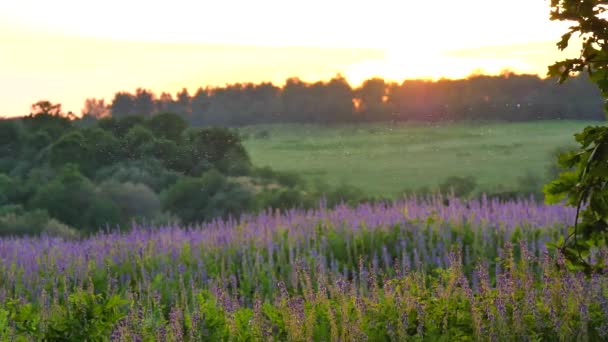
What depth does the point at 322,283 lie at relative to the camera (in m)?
6.05

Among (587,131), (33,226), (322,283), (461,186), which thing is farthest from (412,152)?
(587,131)

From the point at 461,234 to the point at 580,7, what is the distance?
6130 mm

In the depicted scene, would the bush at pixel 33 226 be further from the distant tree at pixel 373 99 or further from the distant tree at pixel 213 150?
the distant tree at pixel 373 99

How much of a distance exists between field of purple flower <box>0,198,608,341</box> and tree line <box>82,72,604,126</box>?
17.0m

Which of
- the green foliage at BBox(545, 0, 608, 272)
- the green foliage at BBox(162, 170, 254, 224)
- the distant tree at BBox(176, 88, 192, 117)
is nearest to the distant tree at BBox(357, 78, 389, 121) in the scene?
the distant tree at BBox(176, 88, 192, 117)

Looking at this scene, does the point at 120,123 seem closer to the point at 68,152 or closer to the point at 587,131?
the point at 68,152

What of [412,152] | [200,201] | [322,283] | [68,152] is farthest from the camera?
[412,152]

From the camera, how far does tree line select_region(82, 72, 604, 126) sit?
1137 inches

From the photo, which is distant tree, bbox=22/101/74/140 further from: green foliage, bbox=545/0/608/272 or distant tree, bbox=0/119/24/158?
green foliage, bbox=545/0/608/272

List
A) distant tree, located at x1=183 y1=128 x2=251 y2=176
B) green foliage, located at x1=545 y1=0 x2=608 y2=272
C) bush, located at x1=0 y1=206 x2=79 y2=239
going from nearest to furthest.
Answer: green foliage, located at x1=545 y1=0 x2=608 y2=272, bush, located at x1=0 y1=206 x2=79 y2=239, distant tree, located at x1=183 y1=128 x2=251 y2=176

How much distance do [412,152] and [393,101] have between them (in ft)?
24.7

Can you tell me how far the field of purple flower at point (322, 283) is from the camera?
514cm

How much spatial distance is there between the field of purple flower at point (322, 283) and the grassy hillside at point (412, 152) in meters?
6.58

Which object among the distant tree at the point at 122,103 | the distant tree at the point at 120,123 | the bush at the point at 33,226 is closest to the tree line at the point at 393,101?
the distant tree at the point at 122,103
